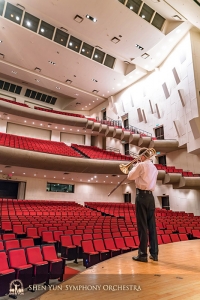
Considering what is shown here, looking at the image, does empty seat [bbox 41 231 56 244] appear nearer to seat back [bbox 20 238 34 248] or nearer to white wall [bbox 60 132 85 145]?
seat back [bbox 20 238 34 248]

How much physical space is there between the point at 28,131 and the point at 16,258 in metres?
12.4

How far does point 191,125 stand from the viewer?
10.4 m

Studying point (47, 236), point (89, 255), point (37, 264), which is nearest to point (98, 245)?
point (89, 255)

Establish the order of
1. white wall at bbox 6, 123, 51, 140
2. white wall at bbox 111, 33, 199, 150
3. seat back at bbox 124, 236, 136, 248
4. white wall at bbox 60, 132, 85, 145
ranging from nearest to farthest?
seat back at bbox 124, 236, 136, 248 → white wall at bbox 111, 33, 199, 150 → white wall at bbox 6, 123, 51, 140 → white wall at bbox 60, 132, 85, 145

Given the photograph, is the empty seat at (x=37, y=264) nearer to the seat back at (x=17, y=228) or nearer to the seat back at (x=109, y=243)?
the seat back at (x=109, y=243)

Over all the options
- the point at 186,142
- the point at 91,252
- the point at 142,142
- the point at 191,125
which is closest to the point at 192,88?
the point at 191,125

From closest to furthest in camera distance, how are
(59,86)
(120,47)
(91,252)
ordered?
1. (91,252)
2. (120,47)
3. (59,86)

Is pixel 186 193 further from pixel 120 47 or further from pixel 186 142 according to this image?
pixel 120 47

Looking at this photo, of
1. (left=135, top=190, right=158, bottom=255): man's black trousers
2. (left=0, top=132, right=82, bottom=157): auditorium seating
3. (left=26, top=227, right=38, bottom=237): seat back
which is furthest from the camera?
(left=0, top=132, right=82, bottom=157): auditorium seating

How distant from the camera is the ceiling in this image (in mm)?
9945

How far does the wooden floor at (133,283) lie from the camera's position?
1170mm

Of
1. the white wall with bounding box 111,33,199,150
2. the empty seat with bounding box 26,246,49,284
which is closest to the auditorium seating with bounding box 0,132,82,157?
the white wall with bounding box 111,33,199,150

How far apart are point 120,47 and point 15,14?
18.2ft

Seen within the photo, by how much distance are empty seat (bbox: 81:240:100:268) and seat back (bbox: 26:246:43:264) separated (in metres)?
0.80
